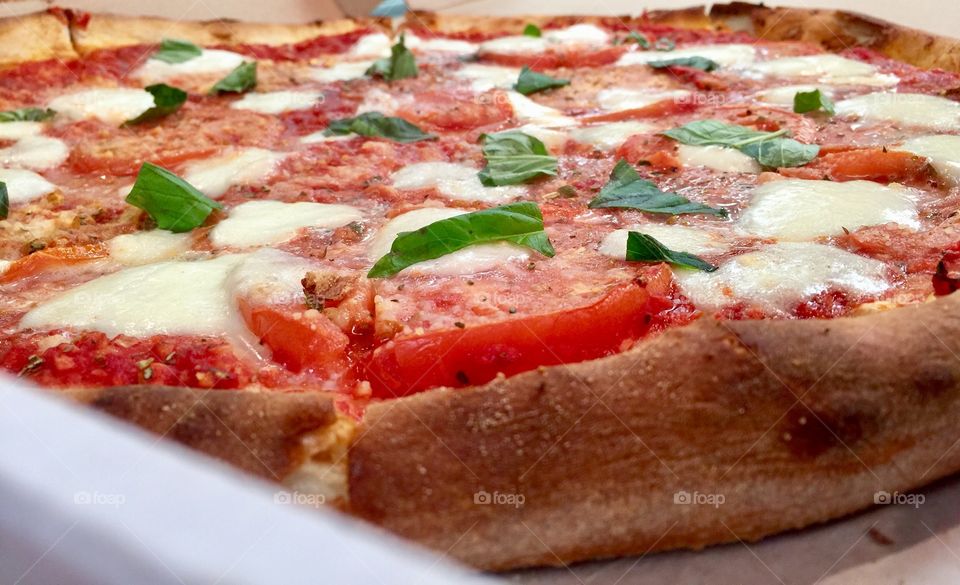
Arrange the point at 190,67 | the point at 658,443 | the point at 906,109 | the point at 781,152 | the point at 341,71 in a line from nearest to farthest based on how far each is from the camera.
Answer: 1. the point at 658,443
2. the point at 781,152
3. the point at 906,109
4. the point at 190,67
5. the point at 341,71

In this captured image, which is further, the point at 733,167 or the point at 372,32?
the point at 372,32

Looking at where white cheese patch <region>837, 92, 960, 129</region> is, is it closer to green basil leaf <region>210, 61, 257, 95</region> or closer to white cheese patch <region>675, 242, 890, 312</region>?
white cheese patch <region>675, 242, 890, 312</region>

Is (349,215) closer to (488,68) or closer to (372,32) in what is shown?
(488,68)

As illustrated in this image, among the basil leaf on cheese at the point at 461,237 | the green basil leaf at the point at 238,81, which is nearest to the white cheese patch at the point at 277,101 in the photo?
the green basil leaf at the point at 238,81

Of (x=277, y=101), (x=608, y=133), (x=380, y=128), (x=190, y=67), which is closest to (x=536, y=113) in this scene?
(x=608, y=133)

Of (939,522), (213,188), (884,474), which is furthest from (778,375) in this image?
(213,188)

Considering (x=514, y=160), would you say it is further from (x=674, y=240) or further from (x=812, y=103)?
(x=812, y=103)
